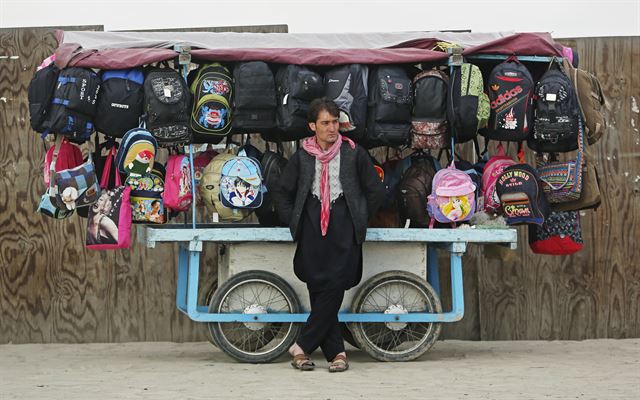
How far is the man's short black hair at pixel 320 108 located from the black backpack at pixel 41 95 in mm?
1879

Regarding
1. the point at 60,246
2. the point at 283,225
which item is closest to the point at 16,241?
the point at 60,246

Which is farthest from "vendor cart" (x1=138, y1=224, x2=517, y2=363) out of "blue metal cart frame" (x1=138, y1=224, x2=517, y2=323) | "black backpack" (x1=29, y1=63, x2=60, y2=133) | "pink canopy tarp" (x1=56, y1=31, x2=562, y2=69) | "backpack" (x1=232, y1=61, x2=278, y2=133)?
"pink canopy tarp" (x1=56, y1=31, x2=562, y2=69)

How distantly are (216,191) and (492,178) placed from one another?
6.88 ft

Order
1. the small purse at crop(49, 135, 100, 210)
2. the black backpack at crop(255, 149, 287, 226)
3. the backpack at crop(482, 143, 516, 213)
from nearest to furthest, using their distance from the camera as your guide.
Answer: the small purse at crop(49, 135, 100, 210) → the black backpack at crop(255, 149, 287, 226) → the backpack at crop(482, 143, 516, 213)

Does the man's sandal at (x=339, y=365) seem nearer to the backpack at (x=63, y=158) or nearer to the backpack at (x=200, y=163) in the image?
the backpack at (x=200, y=163)

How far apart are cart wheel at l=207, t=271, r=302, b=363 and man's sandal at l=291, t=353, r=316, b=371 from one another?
0.38 metres

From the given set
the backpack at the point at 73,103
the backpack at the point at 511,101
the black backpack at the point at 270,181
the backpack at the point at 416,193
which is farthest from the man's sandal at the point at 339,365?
the backpack at the point at 73,103

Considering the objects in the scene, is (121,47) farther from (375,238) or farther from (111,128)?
(375,238)

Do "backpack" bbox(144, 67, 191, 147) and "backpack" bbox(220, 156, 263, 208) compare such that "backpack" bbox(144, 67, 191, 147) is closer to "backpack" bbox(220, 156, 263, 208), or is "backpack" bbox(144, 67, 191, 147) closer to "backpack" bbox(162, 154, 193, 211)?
"backpack" bbox(162, 154, 193, 211)

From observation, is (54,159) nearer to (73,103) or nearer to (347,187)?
(73,103)

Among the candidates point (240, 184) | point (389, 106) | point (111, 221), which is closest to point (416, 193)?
point (389, 106)

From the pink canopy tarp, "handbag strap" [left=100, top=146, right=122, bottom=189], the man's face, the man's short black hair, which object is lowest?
"handbag strap" [left=100, top=146, right=122, bottom=189]

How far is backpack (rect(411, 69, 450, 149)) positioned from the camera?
8.97 meters

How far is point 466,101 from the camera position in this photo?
884 centimetres
